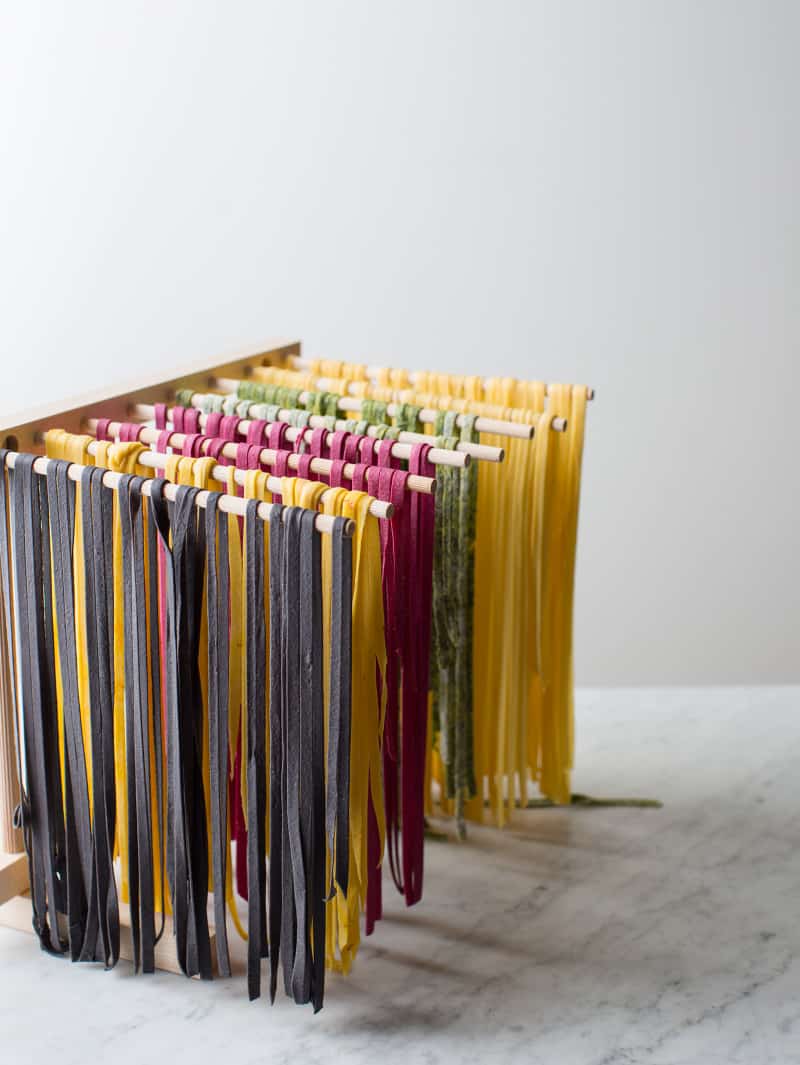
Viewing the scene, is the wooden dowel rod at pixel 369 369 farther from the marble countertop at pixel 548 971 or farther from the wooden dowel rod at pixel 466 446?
the marble countertop at pixel 548 971

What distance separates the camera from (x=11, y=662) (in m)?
2.17

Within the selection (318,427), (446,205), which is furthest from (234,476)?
(446,205)

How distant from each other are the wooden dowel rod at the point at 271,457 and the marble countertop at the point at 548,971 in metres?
0.77

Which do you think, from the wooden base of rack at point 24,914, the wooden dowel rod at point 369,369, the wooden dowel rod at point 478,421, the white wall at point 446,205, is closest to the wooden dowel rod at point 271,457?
the wooden dowel rod at point 478,421

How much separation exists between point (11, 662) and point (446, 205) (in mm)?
1535

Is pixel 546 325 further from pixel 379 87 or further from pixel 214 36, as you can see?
pixel 214 36

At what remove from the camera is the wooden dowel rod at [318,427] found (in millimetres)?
1933

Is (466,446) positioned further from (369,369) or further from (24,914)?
(24,914)

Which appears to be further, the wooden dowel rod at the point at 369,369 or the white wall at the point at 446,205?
the white wall at the point at 446,205

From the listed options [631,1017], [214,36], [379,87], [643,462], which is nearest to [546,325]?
[643,462]

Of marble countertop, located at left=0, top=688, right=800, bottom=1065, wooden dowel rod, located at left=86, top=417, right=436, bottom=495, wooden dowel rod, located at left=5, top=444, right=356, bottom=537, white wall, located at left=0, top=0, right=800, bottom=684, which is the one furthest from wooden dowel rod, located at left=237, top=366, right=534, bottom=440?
white wall, located at left=0, top=0, right=800, bottom=684

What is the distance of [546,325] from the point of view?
10.8ft

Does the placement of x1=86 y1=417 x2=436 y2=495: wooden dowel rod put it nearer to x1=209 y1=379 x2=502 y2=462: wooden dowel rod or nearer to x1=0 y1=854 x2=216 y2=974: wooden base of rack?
x1=209 y1=379 x2=502 y2=462: wooden dowel rod

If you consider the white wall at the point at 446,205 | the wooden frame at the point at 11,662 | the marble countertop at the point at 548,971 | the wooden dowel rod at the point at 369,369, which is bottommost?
the marble countertop at the point at 548,971
